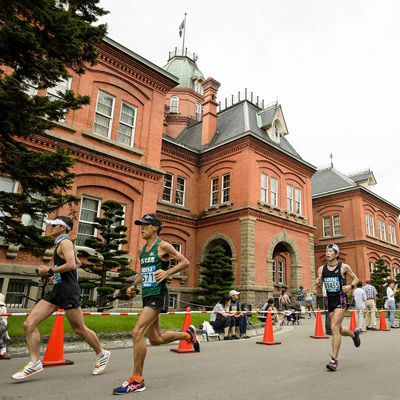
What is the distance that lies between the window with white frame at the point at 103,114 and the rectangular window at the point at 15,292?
7380mm

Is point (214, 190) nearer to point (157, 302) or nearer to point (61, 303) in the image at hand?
point (61, 303)

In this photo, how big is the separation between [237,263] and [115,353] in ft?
45.3

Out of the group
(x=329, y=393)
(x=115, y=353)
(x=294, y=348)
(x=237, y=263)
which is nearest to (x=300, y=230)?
(x=237, y=263)

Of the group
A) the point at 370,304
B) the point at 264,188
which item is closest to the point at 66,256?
the point at 370,304

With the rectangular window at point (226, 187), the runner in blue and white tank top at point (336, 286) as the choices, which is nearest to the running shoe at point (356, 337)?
the runner in blue and white tank top at point (336, 286)

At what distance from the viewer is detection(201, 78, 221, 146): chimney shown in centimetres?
2589

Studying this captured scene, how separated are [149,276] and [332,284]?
11.9ft

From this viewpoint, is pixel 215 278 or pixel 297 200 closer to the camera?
pixel 215 278

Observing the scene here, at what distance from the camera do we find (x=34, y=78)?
24.2 ft

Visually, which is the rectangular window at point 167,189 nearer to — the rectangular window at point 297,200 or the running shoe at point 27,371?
the rectangular window at point 297,200

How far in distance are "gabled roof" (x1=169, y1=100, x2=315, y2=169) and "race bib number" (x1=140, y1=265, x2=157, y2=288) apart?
18.5m

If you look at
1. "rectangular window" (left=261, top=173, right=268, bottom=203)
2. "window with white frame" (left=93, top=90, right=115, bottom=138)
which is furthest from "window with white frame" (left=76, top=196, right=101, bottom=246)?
"rectangular window" (left=261, top=173, right=268, bottom=203)

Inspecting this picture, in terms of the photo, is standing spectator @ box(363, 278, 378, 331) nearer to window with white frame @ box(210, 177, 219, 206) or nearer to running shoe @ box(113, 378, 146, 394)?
running shoe @ box(113, 378, 146, 394)

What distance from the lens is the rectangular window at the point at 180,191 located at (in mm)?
23953
